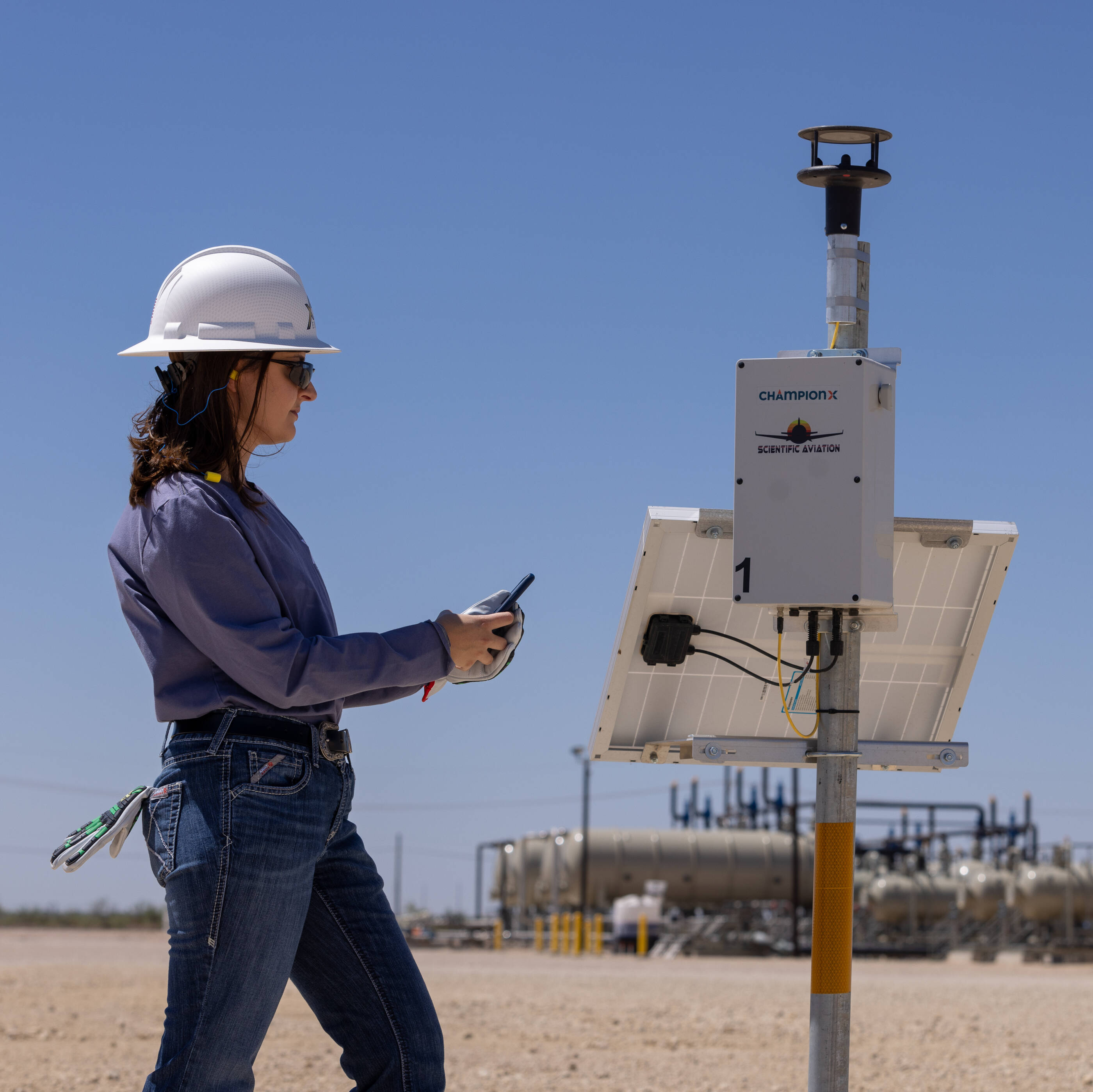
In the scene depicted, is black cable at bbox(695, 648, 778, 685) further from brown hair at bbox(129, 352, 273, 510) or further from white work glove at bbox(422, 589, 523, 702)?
brown hair at bbox(129, 352, 273, 510)

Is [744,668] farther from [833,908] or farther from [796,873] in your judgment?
[796,873]

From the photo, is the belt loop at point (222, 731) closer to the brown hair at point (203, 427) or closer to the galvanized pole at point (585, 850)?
the brown hair at point (203, 427)

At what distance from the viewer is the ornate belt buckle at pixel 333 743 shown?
2.76 m

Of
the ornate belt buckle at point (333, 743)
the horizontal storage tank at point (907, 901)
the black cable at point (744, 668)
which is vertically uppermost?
the black cable at point (744, 668)

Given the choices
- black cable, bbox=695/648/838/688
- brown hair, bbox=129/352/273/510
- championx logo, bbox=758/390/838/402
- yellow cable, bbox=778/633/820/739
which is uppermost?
championx logo, bbox=758/390/838/402

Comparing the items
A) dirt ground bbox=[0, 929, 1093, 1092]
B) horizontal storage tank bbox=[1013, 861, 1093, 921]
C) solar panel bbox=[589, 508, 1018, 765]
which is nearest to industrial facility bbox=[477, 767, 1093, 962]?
horizontal storage tank bbox=[1013, 861, 1093, 921]

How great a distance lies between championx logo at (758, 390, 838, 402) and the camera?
368 centimetres

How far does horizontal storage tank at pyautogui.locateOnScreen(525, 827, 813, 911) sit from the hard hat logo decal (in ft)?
115

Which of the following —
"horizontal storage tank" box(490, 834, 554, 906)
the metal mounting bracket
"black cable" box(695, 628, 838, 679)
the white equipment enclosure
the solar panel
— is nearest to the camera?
the white equipment enclosure

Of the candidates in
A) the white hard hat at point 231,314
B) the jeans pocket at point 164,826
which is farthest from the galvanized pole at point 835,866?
the jeans pocket at point 164,826

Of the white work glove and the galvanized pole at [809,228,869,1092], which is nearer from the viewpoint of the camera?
the white work glove

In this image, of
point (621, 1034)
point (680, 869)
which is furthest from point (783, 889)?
point (621, 1034)

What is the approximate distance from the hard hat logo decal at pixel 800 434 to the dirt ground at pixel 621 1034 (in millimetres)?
5217

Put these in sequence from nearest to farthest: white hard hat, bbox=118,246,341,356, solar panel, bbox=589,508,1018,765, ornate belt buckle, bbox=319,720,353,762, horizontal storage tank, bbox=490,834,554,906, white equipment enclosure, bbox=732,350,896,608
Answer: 1. ornate belt buckle, bbox=319,720,353,762
2. white hard hat, bbox=118,246,341,356
3. white equipment enclosure, bbox=732,350,896,608
4. solar panel, bbox=589,508,1018,765
5. horizontal storage tank, bbox=490,834,554,906
